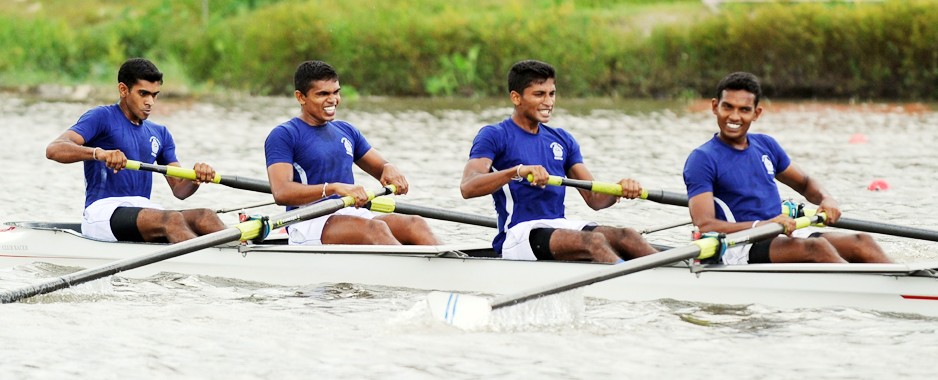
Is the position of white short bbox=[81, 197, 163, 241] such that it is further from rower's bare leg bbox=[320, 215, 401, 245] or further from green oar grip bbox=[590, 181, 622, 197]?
green oar grip bbox=[590, 181, 622, 197]

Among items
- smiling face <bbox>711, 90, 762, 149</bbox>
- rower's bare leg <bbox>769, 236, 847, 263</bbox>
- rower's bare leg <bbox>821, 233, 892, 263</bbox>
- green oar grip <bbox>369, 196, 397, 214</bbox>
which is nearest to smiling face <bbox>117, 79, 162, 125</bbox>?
green oar grip <bbox>369, 196, 397, 214</bbox>

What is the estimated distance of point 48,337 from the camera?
27.1 ft

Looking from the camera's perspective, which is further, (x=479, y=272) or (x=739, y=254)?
(x=479, y=272)

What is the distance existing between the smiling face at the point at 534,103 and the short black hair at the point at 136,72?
273 centimetres

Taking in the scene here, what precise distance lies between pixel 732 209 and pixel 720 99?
0.70m

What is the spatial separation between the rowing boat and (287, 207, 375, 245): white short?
21cm

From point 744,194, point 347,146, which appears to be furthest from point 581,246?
point 347,146

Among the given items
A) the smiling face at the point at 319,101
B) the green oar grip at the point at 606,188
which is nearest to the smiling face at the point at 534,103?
the green oar grip at the point at 606,188

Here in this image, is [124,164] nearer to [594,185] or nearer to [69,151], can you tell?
[69,151]

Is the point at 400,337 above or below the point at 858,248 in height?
below

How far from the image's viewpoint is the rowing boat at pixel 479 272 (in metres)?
8.44

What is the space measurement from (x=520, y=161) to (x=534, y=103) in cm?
38

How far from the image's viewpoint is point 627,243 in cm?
902

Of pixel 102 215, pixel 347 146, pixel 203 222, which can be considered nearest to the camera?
pixel 347 146
